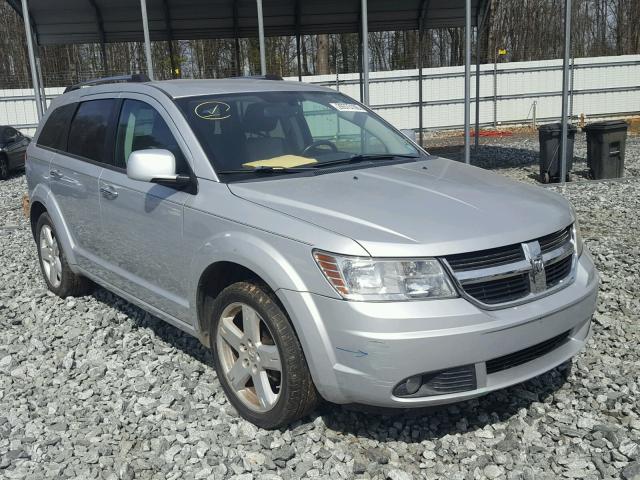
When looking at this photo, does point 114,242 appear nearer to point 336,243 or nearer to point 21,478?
point 21,478

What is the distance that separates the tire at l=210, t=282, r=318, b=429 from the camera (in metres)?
3.21

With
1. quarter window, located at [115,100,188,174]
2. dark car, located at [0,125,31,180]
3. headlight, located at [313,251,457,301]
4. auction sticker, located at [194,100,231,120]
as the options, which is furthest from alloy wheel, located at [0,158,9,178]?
headlight, located at [313,251,457,301]

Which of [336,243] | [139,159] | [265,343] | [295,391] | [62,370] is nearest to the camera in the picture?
[336,243]

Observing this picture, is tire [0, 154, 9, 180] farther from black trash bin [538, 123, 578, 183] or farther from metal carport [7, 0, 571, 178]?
black trash bin [538, 123, 578, 183]

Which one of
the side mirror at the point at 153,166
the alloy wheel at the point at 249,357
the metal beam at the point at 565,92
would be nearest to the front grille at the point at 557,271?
the alloy wheel at the point at 249,357

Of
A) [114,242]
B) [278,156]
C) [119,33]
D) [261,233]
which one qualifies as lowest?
[114,242]

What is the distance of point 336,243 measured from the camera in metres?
3.01

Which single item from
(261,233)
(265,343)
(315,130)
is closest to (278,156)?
(315,130)

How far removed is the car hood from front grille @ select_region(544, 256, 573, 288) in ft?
0.59

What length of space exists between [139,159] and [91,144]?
59.0 inches

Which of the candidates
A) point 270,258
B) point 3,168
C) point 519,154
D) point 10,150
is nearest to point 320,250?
point 270,258

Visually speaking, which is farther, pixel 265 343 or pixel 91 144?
pixel 91 144

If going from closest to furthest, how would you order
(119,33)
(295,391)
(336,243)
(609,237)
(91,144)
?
(336,243) → (295,391) → (91,144) → (609,237) → (119,33)

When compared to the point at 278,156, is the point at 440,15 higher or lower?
higher
